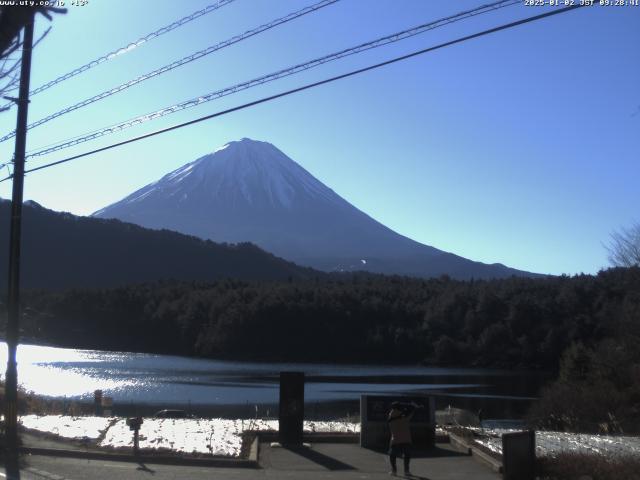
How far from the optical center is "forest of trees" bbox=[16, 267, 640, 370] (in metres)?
87.4

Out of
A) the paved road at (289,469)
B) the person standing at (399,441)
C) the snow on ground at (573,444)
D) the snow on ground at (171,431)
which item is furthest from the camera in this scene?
the snow on ground at (171,431)

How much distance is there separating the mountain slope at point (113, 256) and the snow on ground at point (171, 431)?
118203 mm

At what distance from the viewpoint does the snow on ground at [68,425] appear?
16188 mm

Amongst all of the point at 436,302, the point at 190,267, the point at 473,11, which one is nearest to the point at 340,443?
the point at 473,11

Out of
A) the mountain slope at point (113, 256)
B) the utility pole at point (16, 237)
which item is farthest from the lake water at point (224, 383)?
the mountain slope at point (113, 256)

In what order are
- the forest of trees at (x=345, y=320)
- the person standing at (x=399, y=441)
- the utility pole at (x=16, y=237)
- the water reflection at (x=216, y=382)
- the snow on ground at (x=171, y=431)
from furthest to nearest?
1. the forest of trees at (x=345, y=320)
2. the water reflection at (x=216, y=382)
3. the utility pole at (x=16, y=237)
4. the snow on ground at (x=171, y=431)
5. the person standing at (x=399, y=441)

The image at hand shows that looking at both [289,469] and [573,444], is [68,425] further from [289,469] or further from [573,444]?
[573,444]

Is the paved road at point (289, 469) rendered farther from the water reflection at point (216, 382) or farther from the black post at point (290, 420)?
the water reflection at point (216, 382)

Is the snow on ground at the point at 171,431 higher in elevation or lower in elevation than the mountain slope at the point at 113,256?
lower

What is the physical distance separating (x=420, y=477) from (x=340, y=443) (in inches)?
142

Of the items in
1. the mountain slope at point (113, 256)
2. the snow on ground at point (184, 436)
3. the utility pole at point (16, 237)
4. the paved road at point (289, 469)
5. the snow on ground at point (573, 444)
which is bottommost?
the paved road at point (289, 469)

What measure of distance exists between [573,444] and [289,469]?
5.53m

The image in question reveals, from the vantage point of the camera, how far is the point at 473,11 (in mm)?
11273

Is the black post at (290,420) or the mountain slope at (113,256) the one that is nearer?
the black post at (290,420)
